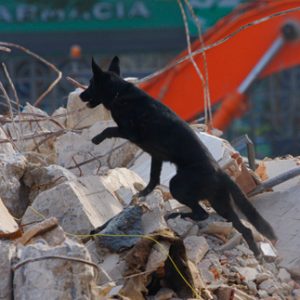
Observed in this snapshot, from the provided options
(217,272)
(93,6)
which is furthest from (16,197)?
(93,6)

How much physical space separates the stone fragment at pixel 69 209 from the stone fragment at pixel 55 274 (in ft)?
3.95

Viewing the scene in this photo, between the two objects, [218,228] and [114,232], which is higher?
[114,232]

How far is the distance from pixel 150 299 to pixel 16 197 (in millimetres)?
1359

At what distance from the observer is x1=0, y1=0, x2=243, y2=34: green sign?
60.4 feet

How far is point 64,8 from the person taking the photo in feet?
61.5

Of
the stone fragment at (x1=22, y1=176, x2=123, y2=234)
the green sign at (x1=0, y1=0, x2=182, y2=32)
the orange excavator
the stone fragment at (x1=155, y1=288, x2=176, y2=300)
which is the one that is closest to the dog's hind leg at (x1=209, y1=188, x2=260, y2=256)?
the stone fragment at (x1=22, y1=176, x2=123, y2=234)

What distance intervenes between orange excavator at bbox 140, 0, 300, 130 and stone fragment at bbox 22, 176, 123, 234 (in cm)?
969

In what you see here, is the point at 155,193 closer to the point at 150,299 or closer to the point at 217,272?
the point at 217,272

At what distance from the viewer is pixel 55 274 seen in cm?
563

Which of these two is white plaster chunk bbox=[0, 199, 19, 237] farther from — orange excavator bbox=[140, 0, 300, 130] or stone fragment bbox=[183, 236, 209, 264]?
orange excavator bbox=[140, 0, 300, 130]

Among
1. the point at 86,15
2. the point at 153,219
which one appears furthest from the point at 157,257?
the point at 86,15

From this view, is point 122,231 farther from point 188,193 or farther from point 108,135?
point 108,135

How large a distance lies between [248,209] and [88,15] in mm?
11460

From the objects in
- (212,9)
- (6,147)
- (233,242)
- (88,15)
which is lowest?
(212,9)
